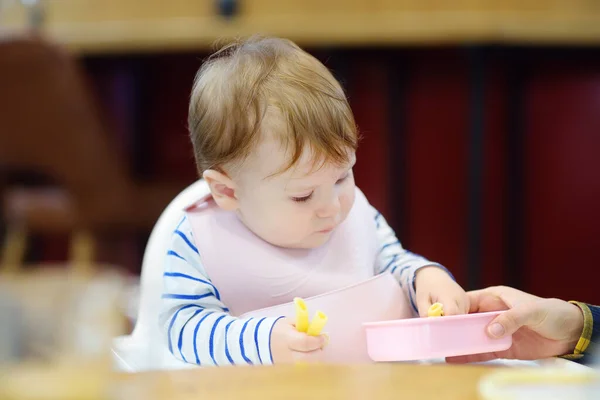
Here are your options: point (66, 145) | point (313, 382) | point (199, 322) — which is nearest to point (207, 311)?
point (199, 322)

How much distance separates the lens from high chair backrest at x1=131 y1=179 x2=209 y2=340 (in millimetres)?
937

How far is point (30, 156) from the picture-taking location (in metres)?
2.31

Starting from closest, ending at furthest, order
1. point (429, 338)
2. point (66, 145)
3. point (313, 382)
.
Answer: point (313, 382), point (429, 338), point (66, 145)

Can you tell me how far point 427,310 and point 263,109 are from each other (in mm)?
249

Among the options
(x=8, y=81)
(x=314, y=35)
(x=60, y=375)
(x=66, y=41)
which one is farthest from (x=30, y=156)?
(x=60, y=375)

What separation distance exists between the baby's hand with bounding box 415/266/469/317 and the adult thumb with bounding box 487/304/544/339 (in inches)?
2.7

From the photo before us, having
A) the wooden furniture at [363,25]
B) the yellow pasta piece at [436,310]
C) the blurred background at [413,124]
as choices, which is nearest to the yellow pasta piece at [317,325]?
the yellow pasta piece at [436,310]

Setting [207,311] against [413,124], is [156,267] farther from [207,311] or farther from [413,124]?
[413,124]

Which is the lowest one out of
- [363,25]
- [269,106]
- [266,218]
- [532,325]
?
[532,325]

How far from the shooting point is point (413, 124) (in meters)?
2.71

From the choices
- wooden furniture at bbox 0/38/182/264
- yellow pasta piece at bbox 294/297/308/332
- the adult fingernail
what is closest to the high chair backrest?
yellow pasta piece at bbox 294/297/308/332

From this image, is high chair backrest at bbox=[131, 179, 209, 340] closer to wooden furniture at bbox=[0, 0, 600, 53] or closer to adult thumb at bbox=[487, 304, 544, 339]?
adult thumb at bbox=[487, 304, 544, 339]

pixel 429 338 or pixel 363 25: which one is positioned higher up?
pixel 363 25

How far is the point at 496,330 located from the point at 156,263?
43 cm
